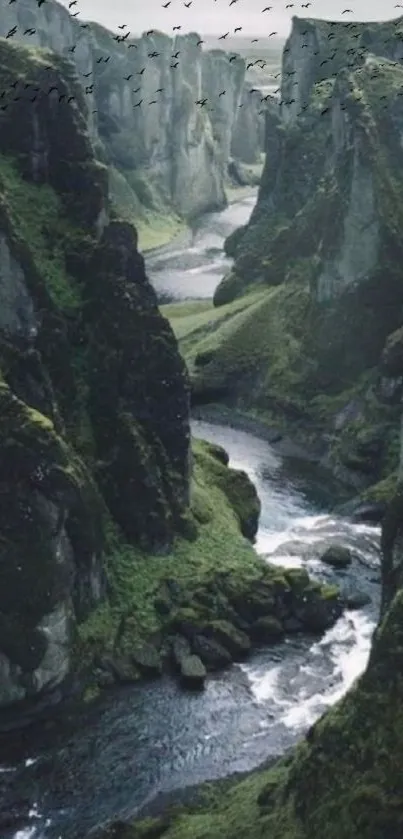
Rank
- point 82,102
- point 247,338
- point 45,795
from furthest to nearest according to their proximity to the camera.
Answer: point 247,338
point 82,102
point 45,795

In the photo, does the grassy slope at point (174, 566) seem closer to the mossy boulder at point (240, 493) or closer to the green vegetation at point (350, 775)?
the mossy boulder at point (240, 493)

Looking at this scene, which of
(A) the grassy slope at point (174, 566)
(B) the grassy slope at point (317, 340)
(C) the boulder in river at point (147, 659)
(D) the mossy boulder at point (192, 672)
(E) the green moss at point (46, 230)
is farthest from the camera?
(B) the grassy slope at point (317, 340)

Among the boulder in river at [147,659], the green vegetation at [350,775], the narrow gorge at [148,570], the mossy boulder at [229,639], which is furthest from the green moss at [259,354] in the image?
the green vegetation at [350,775]

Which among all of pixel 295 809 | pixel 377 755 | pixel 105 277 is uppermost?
pixel 105 277

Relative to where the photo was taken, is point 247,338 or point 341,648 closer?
point 341,648

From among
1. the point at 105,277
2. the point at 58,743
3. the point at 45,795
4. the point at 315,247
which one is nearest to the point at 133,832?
the point at 45,795

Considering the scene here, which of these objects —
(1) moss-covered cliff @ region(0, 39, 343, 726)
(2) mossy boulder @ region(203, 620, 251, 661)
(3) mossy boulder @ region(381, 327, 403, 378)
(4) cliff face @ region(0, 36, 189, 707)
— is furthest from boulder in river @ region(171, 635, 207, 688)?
(3) mossy boulder @ region(381, 327, 403, 378)

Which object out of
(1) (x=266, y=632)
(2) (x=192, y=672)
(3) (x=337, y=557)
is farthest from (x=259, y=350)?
(2) (x=192, y=672)

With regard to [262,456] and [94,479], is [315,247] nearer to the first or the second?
[262,456]

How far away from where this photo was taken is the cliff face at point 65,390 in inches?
3425

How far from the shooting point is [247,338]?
189625 millimetres

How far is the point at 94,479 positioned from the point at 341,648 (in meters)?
26.7

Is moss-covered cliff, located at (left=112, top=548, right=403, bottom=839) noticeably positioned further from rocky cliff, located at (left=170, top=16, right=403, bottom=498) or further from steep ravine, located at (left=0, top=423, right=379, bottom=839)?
rocky cliff, located at (left=170, top=16, right=403, bottom=498)

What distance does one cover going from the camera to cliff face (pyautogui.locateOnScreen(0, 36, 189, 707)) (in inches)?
3425
